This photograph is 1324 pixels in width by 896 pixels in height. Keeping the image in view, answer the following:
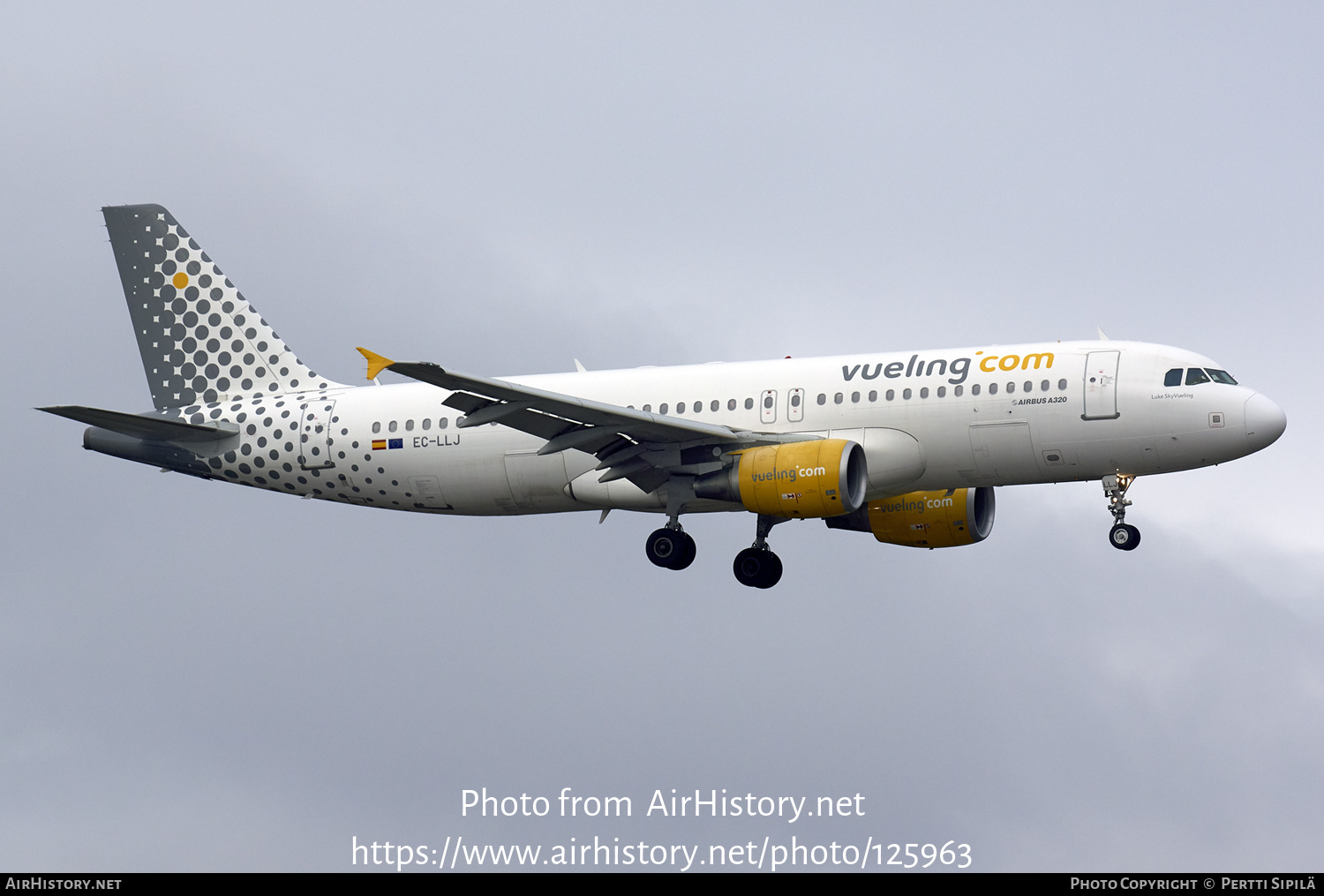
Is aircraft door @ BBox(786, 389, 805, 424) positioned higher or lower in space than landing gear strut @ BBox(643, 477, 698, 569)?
higher

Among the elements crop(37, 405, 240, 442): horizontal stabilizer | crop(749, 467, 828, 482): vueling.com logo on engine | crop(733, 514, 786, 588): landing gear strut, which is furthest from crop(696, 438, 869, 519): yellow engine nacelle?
crop(37, 405, 240, 442): horizontal stabilizer

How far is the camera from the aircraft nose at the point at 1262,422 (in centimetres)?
3588

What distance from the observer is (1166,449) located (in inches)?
1420

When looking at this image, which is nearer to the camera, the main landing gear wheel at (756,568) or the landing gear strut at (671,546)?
the landing gear strut at (671,546)

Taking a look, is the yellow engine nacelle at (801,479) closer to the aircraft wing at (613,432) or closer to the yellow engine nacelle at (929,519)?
the aircraft wing at (613,432)

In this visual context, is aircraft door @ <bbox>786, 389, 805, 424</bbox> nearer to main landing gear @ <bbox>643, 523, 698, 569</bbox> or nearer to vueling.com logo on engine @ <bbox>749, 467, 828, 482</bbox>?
vueling.com logo on engine @ <bbox>749, 467, 828, 482</bbox>

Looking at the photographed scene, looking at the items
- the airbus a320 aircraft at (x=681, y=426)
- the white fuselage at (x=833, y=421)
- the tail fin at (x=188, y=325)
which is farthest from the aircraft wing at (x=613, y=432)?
the tail fin at (x=188, y=325)

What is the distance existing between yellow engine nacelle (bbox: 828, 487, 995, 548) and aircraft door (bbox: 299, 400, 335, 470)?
41.4 feet

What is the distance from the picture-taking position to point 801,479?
118ft

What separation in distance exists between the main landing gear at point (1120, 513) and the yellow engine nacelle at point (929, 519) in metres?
5.05

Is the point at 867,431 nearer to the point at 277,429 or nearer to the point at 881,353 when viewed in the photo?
the point at 881,353

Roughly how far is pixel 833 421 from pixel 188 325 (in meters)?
18.0

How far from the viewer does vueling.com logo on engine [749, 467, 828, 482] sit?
118 feet

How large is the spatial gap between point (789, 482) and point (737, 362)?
4.78 metres
